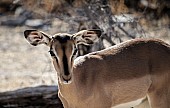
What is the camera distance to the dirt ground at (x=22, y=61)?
305 inches

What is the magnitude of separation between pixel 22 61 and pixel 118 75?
3.94m

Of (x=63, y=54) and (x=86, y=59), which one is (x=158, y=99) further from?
(x=63, y=54)

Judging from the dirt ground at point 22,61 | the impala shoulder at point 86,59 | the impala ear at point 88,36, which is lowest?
the dirt ground at point 22,61

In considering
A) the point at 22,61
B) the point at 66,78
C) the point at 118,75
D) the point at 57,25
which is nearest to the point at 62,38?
the point at 66,78

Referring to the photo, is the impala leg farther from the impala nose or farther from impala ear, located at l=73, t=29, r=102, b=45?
the impala nose

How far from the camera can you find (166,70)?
518 cm

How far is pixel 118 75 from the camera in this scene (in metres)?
5.15

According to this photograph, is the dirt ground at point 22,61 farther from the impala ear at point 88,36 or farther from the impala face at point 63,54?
the impala face at point 63,54

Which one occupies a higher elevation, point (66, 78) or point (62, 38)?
point (62, 38)

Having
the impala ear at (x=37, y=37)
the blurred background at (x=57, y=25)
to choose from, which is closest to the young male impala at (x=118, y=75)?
the impala ear at (x=37, y=37)

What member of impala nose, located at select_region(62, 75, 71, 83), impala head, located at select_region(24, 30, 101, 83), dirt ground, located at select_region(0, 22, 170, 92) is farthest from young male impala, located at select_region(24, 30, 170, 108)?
dirt ground, located at select_region(0, 22, 170, 92)

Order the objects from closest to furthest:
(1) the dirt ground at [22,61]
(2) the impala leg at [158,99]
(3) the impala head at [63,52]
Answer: (3) the impala head at [63,52]
(2) the impala leg at [158,99]
(1) the dirt ground at [22,61]

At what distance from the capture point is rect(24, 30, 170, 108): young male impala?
4.92 meters

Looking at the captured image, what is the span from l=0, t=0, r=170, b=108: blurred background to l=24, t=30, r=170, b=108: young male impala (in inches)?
84.2
